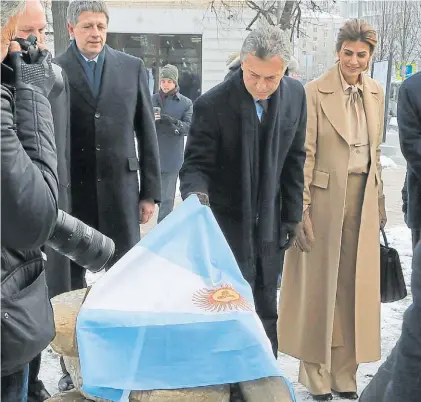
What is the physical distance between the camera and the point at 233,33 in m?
21.2

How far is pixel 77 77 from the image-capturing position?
3822mm

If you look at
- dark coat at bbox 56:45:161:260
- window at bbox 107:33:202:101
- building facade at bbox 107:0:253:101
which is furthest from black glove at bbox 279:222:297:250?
window at bbox 107:33:202:101

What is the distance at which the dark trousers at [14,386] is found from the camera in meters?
2.02

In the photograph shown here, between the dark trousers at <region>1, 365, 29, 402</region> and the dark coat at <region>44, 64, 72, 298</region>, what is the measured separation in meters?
1.55

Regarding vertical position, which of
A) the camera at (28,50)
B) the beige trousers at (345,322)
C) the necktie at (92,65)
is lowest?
the beige trousers at (345,322)

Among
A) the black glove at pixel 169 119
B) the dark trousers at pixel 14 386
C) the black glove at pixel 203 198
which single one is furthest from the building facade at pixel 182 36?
the dark trousers at pixel 14 386

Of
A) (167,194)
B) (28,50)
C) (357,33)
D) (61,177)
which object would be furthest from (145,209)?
(167,194)

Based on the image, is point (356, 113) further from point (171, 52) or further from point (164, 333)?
point (171, 52)

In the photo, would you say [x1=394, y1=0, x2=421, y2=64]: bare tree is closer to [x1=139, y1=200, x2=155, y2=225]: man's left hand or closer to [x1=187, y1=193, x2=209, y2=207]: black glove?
[x1=139, y1=200, x2=155, y2=225]: man's left hand

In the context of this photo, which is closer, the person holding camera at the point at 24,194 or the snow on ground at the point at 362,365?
the person holding camera at the point at 24,194

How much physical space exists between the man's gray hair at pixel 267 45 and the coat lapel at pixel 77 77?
0.82 meters

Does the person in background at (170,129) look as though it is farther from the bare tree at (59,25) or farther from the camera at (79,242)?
the camera at (79,242)

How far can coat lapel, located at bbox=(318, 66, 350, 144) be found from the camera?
3.81 m

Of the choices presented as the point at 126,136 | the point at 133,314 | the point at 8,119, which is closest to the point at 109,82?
the point at 126,136
